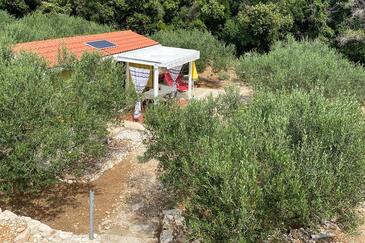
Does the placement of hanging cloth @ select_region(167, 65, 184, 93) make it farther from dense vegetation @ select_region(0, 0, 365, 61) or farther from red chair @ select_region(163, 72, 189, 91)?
dense vegetation @ select_region(0, 0, 365, 61)

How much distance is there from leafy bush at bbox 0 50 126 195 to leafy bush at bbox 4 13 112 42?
12.9 m

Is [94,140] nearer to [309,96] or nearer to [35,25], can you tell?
[309,96]

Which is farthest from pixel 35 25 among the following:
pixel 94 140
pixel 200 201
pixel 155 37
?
pixel 200 201

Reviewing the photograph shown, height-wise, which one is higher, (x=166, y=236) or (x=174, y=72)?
(x=174, y=72)

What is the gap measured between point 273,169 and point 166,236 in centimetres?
397

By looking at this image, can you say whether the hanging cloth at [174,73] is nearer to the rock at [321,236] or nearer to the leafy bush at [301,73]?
the leafy bush at [301,73]

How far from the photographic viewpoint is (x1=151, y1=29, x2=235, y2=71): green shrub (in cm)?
2992

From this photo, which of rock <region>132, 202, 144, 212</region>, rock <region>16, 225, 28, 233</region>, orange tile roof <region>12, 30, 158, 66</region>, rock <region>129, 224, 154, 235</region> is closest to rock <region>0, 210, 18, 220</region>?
rock <region>16, 225, 28, 233</region>

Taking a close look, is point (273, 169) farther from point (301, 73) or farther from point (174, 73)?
point (174, 73)

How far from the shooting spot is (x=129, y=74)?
74.0 feet

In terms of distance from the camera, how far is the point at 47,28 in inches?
1153

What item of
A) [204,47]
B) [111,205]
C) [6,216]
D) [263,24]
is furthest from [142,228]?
[263,24]

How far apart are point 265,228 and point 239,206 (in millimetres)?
937

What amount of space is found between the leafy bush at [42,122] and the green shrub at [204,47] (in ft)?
55.2
